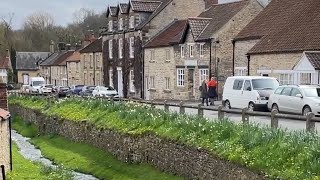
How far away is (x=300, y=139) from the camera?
1473 cm

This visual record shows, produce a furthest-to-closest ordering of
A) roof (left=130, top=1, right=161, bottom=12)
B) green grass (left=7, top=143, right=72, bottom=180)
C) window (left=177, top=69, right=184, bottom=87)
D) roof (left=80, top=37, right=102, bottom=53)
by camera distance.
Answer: roof (left=80, top=37, right=102, bottom=53), roof (left=130, top=1, right=161, bottom=12), window (left=177, top=69, right=184, bottom=87), green grass (left=7, top=143, right=72, bottom=180)

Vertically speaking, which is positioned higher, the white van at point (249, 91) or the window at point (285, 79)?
the window at point (285, 79)

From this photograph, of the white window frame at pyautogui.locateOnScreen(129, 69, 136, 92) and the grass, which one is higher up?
the white window frame at pyautogui.locateOnScreen(129, 69, 136, 92)

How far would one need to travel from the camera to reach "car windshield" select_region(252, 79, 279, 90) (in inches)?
1140

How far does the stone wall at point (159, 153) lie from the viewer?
17.1 meters

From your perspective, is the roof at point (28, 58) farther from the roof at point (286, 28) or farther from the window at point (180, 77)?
the roof at point (286, 28)

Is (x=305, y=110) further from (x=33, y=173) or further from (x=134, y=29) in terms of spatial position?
(x=134, y=29)

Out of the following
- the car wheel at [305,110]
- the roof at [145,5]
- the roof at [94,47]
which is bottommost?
the car wheel at [305,110]

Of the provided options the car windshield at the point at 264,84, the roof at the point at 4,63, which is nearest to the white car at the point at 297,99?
the car windshield at the point at 264,84

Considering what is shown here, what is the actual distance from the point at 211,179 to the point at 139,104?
1285 cm

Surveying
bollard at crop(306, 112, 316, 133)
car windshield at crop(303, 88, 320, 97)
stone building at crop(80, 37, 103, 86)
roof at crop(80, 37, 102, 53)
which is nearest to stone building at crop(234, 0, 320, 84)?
car windshield at crop(303, 88, 320, 97)

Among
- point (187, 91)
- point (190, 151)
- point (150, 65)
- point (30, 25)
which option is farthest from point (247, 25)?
point (30, 25)

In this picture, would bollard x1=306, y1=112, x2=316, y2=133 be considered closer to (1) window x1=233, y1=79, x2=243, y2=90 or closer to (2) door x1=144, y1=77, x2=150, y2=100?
(1) window x1=233, y1=79, x2=243, y2=90

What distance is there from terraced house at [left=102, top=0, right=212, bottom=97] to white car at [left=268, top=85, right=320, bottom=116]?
30655 millimetres
